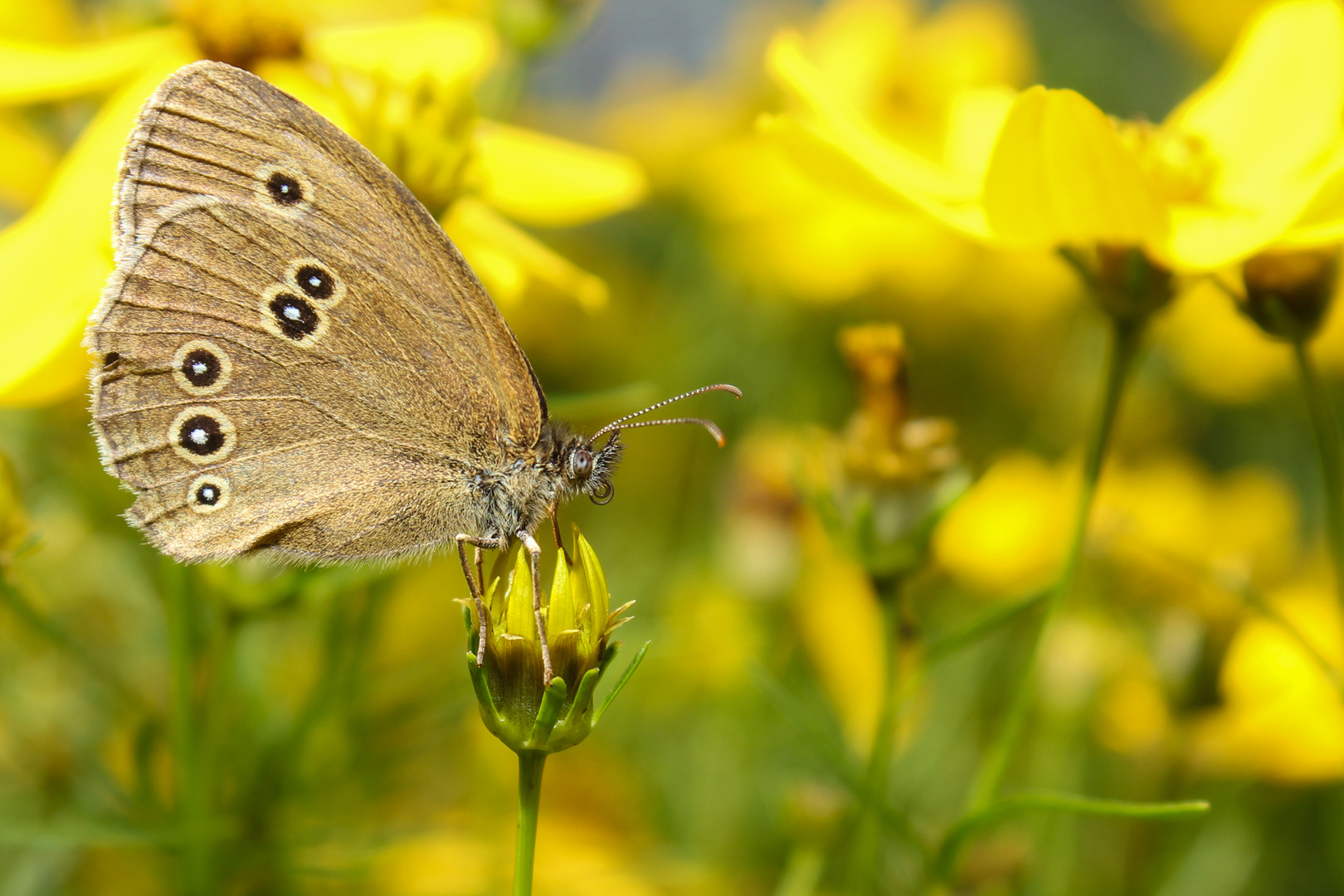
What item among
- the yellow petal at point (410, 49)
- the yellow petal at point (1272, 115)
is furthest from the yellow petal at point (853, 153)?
the yellow petal at point (410, 49)

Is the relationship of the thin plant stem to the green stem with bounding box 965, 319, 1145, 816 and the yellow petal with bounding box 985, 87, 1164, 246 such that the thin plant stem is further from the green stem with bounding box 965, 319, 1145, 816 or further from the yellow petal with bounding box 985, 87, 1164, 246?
the yellow petal with bounding box 985, 87, 1164, 246

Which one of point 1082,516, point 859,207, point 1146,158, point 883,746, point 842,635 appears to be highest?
point 1146,158

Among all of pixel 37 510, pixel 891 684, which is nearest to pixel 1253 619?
pixel 891 684

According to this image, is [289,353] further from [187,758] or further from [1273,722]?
[1273,722]

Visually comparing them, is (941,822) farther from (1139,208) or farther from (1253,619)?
(1139,208)

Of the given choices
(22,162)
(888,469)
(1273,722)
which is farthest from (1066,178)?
(22,162)

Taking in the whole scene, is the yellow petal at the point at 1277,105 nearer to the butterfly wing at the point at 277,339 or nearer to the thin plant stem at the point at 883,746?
the thin plant stem at the point at 883,746

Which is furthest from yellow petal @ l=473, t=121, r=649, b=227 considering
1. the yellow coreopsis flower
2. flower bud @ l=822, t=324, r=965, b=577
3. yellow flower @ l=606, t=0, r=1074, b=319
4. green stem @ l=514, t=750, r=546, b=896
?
yellow flower @ l=606, t=0, r=1074, b=319
